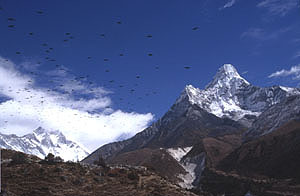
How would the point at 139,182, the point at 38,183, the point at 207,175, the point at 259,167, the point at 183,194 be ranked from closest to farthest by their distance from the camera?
the point at 38,183
the point at 183,194
the point at 139,182
the point at 259,167
the point at 207,175

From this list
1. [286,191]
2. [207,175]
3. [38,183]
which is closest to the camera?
[38,183]

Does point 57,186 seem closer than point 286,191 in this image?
Yes

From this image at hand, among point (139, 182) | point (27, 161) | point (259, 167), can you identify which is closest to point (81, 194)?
point (139, 182)

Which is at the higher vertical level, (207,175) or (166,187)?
(207,175)


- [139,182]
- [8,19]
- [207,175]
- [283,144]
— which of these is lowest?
[139,182]

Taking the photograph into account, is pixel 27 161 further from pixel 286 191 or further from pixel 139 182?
pixel 286 191

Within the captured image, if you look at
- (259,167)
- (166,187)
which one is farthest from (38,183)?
(259,167)

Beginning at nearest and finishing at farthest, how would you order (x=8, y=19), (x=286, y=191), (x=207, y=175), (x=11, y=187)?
(x=8, y=19)
(x=11, y=187)
(x=286, y=191)
(x=207, y=175)

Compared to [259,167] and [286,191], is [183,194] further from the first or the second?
[259,167]

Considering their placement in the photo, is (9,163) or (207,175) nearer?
(9,163)
